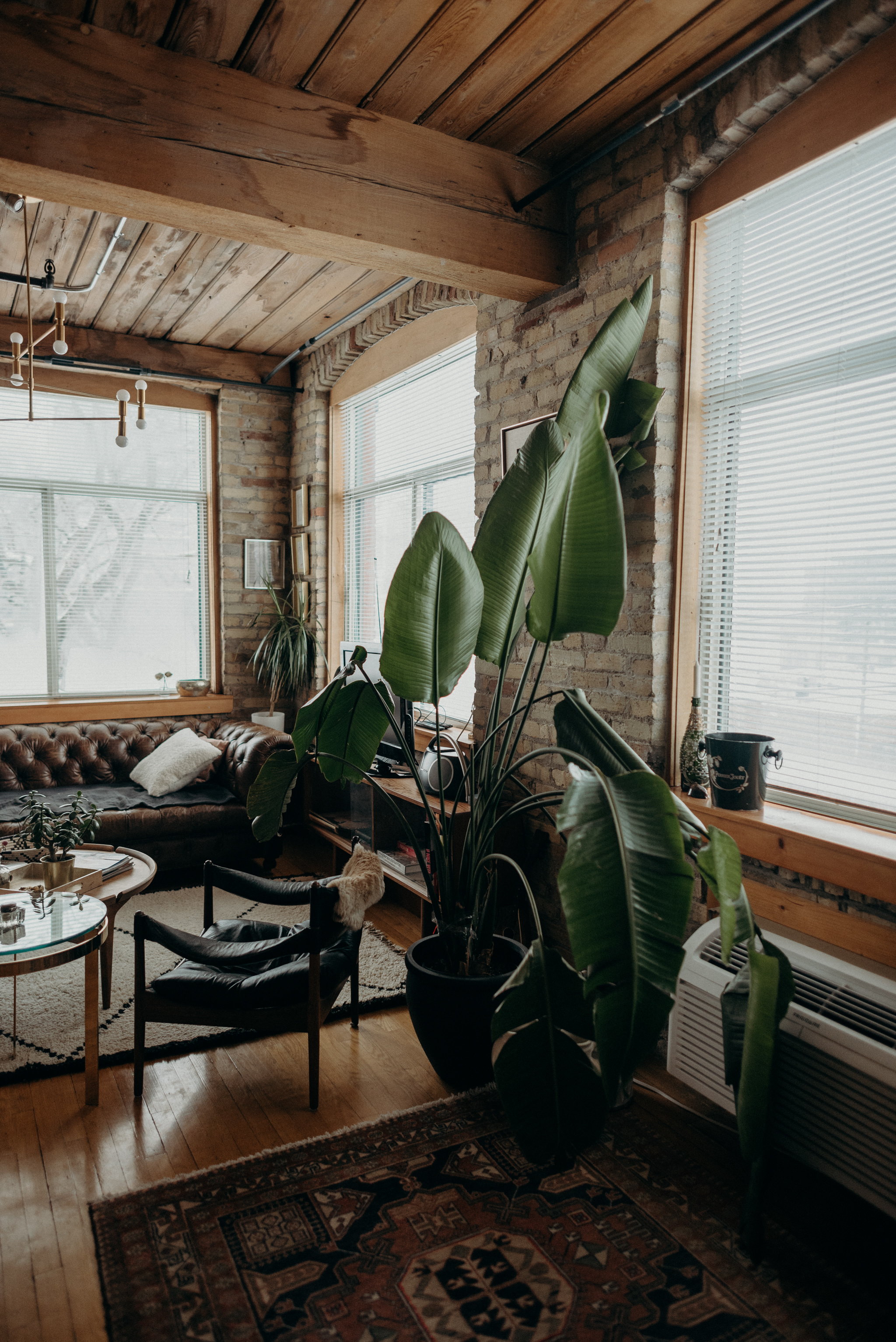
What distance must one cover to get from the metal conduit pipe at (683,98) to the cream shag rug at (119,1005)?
9.17ft

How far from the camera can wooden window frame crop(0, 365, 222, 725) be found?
5.37 meters

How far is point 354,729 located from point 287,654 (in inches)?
128

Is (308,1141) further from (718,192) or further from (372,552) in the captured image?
(372,552)

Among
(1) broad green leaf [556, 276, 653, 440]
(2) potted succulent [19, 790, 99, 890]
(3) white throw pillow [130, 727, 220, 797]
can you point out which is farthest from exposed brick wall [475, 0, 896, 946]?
(3) white throw pillow [130, 727, 220, 797]

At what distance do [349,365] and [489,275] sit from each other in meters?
2.50

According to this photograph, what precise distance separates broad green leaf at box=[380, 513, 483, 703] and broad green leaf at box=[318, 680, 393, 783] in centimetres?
34

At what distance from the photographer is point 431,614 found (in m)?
2.33

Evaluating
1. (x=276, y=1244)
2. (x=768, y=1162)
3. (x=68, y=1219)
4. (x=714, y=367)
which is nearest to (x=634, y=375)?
(x=714, y=367)

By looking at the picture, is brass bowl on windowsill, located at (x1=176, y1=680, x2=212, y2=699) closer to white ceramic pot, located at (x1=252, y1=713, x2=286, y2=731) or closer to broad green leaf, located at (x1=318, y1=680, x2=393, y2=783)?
white ceramic pot, located at (x1=252, y1=713, x2=286, y2=731)

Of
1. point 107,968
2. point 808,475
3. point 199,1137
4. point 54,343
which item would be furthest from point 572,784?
point 54,343

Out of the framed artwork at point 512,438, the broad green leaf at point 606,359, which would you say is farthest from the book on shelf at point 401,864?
the broad green leaf at point 606,359

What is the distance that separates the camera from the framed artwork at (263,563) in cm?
606

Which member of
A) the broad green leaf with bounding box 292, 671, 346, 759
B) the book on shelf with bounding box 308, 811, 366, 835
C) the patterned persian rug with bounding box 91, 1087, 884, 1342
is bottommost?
the patterned persian rug with bounding box 91, 1087, 884, 1342

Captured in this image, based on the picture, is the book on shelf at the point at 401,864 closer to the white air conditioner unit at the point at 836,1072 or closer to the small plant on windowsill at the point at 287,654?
the white air conditioner unit at the point at 836,1072
